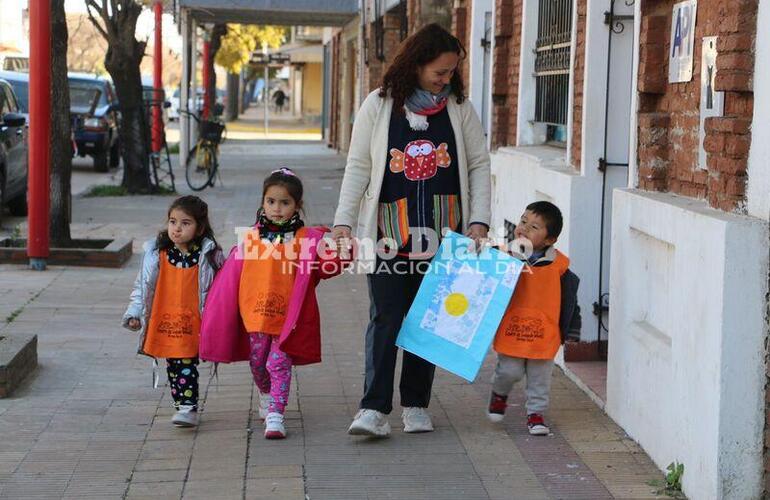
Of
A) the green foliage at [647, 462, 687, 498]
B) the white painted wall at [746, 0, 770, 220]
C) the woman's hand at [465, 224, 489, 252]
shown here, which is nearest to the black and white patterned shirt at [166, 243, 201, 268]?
the woman's hand at [465, 224, 489, 252]

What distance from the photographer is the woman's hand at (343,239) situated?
607cm

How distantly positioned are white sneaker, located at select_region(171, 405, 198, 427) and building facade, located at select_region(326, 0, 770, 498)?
2.07 m

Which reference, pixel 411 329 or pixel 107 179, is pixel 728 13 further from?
pixel 107 179

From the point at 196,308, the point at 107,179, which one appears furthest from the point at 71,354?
the point at 107,179

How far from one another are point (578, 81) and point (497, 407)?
2.45 m

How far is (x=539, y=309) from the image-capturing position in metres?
6.31

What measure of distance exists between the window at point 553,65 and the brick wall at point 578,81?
66cm

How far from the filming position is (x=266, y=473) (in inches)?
224

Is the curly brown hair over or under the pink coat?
over

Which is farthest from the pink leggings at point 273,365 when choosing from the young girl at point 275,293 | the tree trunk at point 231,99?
the tree trunk at point 231,99

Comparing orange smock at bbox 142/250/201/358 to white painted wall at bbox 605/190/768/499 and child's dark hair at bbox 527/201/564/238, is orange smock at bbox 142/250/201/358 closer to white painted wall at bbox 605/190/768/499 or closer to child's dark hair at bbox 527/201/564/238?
child's dark hair at bbox 527/201/564/238

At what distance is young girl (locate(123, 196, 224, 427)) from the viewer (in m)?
6.42

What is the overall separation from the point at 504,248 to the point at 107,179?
1972cm

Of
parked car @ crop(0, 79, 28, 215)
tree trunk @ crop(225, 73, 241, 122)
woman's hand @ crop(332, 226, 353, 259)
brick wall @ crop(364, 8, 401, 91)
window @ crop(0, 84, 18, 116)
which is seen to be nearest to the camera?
woman's hand @ crop(332, 226, 353, 259)
